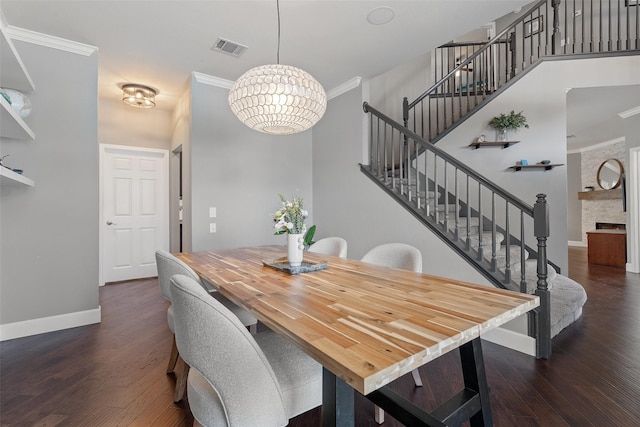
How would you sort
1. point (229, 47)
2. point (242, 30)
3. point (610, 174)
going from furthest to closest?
point (610, 174), point (229, 47), point (242, 30)

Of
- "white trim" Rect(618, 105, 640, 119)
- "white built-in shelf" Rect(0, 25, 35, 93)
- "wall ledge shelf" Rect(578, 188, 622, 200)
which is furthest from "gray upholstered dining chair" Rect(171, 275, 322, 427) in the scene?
"wall ledge shelf" Rect(578, 188, 622, 200)

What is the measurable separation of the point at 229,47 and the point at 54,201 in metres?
2.25

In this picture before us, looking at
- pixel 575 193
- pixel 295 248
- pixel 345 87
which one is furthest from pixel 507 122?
pixel 575 193

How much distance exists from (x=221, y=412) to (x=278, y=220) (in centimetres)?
105

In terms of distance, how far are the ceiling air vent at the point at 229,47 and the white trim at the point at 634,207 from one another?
20.9ft

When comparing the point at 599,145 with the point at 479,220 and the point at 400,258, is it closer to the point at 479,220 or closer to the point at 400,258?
the point at 479,220

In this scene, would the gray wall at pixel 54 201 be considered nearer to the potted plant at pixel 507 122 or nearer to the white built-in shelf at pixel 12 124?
the white built-in shelf at pixel 12 124

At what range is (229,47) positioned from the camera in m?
2.96

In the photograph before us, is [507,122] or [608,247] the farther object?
[608,247]

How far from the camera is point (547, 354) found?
2.13 meters

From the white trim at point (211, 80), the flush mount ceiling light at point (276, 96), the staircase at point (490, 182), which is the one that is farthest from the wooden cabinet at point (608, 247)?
the white trim at point (211, 80)

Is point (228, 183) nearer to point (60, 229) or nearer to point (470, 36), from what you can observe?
point (60, 229)

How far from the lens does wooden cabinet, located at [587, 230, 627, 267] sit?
214 inches

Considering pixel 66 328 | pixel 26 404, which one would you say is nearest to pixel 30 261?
pixel 66 328
